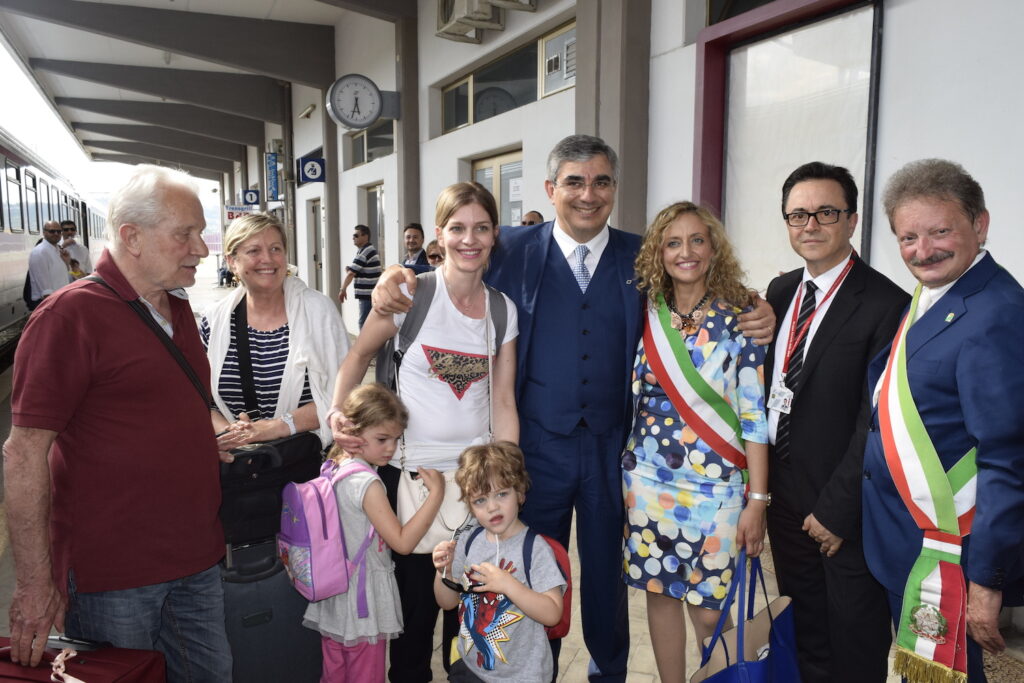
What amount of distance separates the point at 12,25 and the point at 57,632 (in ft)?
46.7

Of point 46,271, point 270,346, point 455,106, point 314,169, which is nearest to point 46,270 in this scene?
point 46,271

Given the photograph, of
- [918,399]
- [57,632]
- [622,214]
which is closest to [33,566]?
[57,632]

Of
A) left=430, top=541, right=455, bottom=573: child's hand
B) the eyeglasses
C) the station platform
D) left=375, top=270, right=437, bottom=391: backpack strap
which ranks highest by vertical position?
the eyeglasses

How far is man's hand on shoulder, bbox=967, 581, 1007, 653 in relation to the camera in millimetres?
1598

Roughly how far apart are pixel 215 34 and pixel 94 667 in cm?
1204

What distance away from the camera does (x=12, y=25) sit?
11758mm

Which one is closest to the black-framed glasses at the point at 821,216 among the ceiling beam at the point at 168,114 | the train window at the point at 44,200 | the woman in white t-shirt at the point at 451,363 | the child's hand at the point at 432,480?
the woman in white t-shirt at the point at 451,363

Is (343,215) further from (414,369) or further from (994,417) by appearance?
(994,417)

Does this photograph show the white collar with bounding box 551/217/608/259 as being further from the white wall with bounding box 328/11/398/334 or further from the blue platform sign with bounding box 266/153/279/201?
the blue platform sign with bounding box 266/153/279/201

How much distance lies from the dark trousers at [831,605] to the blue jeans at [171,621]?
67.7 inches

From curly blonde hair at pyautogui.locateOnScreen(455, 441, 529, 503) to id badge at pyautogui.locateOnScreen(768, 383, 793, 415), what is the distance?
81 centimetres

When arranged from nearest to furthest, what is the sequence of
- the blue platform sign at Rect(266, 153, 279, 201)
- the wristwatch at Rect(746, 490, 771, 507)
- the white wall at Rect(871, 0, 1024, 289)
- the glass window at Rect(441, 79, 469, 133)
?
the wristwatch at Rect(746, 490, 771, 507), the white wall at Rect(871, 0, 1024, 289), the glass window at Rect(441, 79, 469, 133), the blue platform sign at Rect(266, 153, 279, 201)

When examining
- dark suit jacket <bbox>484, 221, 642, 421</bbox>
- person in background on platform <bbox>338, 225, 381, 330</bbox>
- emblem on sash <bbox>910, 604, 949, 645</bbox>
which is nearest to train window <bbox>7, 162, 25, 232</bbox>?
person in background on platform <bbox>338, 225, 381, 330</bbox>

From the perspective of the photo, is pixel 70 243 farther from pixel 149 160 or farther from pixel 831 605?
pixel 149 160
